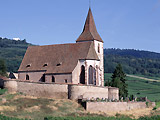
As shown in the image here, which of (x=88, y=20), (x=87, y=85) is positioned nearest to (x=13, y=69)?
(x=88, y=20)

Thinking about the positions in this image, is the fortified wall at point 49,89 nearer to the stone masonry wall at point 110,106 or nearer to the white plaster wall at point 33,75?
the stone masonry wall at point 110,106

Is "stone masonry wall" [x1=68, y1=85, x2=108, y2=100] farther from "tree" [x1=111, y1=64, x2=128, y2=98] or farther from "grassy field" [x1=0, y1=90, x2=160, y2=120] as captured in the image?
"tree" [x1=111, y1=64, x2=128, y2=98]

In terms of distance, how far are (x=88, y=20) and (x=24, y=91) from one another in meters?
22.7

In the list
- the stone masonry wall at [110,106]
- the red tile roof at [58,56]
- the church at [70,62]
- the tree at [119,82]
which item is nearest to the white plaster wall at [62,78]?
the church at [70,62]

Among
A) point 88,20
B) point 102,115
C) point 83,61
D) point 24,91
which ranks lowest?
point 102,115

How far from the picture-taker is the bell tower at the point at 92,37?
73.6 m

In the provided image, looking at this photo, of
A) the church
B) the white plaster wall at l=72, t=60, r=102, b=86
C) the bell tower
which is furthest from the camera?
the bell tower

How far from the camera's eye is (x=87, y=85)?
Result: 207 feet

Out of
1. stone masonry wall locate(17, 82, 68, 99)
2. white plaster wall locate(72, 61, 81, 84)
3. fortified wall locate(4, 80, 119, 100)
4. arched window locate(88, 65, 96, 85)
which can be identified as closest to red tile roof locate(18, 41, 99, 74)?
white plaster wall locate(72, 61, 81, 84)

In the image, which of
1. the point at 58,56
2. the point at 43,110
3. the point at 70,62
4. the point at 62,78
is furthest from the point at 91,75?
the point at 43,110

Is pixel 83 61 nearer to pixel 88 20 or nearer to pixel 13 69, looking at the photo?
pixel 88 20

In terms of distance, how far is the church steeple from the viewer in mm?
74256

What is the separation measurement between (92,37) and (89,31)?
7.10ft

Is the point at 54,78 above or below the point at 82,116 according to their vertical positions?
above
